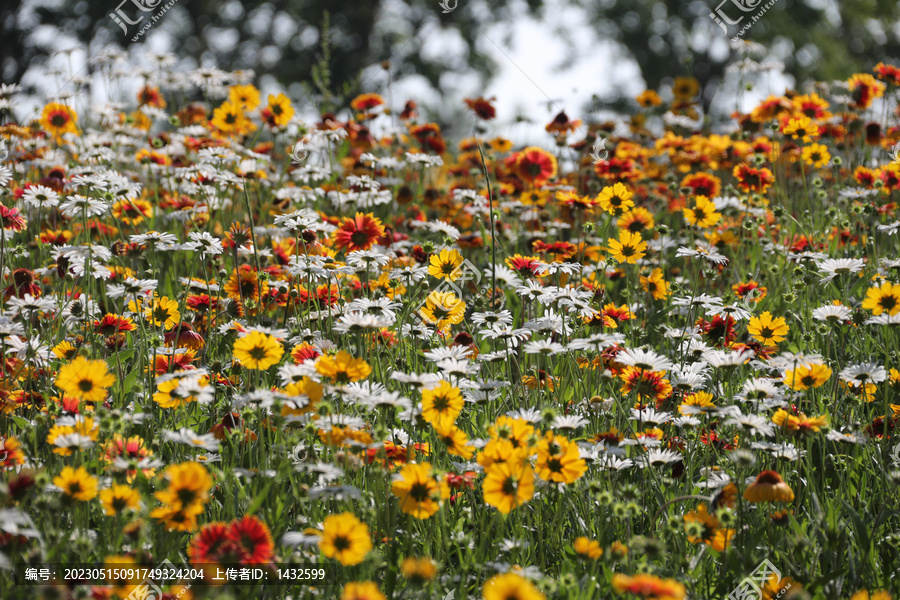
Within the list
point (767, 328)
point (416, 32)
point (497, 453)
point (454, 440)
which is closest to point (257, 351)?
point (454, 440)

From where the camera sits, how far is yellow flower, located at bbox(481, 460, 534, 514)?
5.08 ft

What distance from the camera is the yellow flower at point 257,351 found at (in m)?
1.79

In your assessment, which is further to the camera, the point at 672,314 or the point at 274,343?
the point at 672,314

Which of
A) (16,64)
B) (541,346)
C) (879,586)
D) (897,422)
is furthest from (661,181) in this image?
(16,64)

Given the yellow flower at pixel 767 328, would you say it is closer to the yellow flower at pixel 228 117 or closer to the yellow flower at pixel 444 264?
the yellow flower at pixel 444 264

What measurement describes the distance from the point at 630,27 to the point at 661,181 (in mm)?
21667

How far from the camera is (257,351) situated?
181 centimetres

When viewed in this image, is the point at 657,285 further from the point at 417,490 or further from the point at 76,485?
the point at 76,485

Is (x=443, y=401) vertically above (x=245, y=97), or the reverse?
(x=245, y=97)

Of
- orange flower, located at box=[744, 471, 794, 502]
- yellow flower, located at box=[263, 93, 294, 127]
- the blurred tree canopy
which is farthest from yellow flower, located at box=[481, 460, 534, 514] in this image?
the blurred tree canopy

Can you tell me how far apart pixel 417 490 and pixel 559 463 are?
0.33m

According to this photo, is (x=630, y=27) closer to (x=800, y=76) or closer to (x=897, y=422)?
(x=800, y=76)

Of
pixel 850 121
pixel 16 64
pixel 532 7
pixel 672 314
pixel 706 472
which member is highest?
pixel 532 7

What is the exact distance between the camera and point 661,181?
524cm
